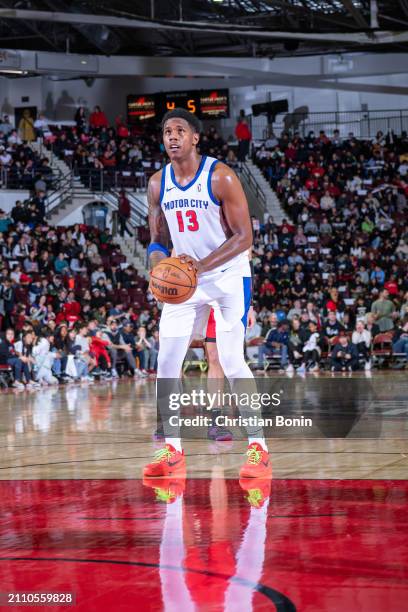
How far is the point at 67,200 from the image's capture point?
1080 inches

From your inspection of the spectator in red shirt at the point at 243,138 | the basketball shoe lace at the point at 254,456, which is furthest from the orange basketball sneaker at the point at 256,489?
the spectator in red shirt at the point at 243,138

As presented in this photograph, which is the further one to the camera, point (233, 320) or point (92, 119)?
point (92, 119)

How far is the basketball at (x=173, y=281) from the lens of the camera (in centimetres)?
505

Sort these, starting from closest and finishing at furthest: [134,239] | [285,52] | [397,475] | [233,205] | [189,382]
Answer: [397,475], [233,205], [189,382], [134,239], [285,52]

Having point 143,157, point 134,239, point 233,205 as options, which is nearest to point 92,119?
point 143,157

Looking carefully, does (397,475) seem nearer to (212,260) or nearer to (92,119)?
(212,260)

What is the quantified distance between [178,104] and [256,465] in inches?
1152

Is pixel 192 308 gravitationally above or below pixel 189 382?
above

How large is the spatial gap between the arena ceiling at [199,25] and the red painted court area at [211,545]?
71.7 ft

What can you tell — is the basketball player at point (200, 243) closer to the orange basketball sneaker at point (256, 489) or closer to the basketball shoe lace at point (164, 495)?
the orange basketball sneaker at point (256, 489)

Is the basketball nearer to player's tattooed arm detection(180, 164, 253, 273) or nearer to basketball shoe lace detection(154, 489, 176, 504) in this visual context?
player's tattooed arm detection(180, 164, 253, 273)

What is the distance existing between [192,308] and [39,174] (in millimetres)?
22668

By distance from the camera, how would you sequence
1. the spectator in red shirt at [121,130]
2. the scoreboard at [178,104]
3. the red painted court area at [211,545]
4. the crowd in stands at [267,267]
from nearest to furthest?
the red painted court area at [211,545]
the crowd in stands at [267,267]
the spectator in red shirt at [121,130]
the scoreboard at [178,104]

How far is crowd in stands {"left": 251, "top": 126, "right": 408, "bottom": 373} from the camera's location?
65.0ft
